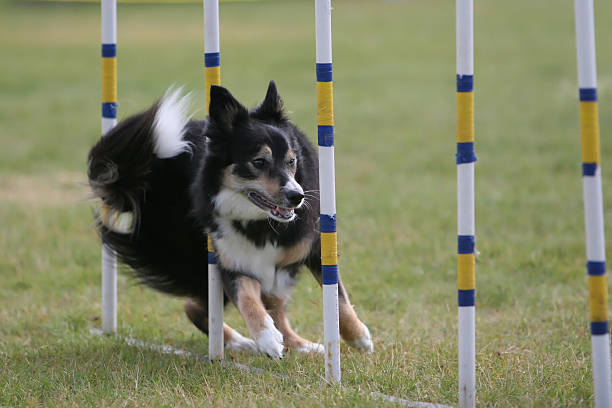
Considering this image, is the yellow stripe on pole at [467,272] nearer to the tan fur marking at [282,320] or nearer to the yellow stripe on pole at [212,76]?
the tan fur marking at [282,320]

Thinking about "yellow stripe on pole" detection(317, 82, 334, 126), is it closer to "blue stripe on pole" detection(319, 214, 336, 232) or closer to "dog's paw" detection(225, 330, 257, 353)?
"blue stripe on pole" detection(319, 214, 336, 232)

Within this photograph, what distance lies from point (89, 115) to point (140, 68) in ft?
15.3

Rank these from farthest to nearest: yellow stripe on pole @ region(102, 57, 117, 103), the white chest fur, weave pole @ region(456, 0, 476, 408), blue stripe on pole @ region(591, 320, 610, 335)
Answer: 1. yellow stripe on pole @ region(102, 57, 117, 103)
2. the white chest fur
3. weave pole @ region(456, 0, 476, 408)
4. blue stripe on pole @ region(591, 320, 610, 335)

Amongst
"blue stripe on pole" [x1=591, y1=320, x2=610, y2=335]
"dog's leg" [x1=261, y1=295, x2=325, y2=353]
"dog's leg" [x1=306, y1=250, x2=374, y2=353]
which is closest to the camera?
"blue stripe on pole" [x1=591, y1=320, x2=610, y2=335]

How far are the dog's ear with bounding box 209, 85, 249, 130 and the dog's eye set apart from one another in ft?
0.78

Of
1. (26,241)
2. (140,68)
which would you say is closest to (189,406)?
(26,241)

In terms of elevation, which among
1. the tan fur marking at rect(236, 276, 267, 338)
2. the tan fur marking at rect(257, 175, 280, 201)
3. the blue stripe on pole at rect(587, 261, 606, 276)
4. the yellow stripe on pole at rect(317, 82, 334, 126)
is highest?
the yellow stripe on pole at rect(317, 82, 334, 126)

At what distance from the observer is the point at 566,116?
489 inches

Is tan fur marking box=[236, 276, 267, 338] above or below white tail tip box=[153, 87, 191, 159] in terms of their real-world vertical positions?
below

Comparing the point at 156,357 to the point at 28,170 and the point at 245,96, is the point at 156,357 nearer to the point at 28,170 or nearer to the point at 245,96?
the point at 28,170

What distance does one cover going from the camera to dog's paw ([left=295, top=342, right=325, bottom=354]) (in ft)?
14.0

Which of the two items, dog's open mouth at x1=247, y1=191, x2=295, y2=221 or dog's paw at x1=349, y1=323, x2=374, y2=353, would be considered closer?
dog's open mouth at x1=247, y1=191, x2=295, y2=221

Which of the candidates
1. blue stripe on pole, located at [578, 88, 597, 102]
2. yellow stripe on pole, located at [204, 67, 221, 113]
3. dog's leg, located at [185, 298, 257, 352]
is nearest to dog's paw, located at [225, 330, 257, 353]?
dog's leg, located at [185, 298, 257, 352]

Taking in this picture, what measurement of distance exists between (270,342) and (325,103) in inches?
48.6
